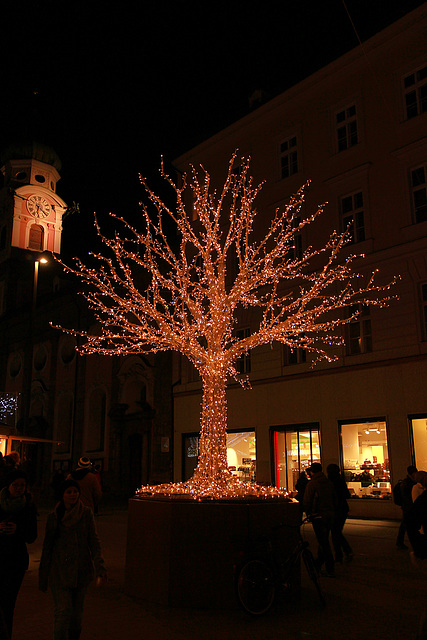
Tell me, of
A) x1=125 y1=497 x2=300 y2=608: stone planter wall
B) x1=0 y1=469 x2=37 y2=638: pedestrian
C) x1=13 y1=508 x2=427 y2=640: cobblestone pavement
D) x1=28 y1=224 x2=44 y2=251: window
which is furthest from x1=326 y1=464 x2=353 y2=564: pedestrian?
x1=28 y1=224 x2=44 y2=251: window

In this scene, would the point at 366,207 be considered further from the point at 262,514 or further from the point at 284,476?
the point at 262,514

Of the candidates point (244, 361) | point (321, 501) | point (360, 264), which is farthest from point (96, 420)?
point (321, 501)

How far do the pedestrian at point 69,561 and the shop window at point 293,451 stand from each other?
15.1 metres

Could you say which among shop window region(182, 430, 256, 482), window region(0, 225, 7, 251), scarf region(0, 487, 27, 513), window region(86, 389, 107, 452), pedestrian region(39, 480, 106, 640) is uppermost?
window region(0, 225, 7, 251)

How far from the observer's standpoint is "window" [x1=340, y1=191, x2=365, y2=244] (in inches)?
784

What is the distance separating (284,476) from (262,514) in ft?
45.4

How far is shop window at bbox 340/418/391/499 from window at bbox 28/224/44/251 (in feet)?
110

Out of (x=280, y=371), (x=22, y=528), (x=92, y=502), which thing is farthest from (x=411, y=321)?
(x=22, y=528)

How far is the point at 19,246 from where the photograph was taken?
44562mm

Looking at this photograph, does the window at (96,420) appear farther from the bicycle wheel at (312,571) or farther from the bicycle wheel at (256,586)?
the bicycle wheel at (256,586)

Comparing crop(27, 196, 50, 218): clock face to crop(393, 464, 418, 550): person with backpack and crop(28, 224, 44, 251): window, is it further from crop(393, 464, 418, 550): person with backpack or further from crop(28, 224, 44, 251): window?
crop(393, 464, 418, 550): person with backpack

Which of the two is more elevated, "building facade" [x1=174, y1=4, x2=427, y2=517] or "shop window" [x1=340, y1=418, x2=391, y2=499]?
"building facade" [x1=174, y1=4, x2=427, y2=517]

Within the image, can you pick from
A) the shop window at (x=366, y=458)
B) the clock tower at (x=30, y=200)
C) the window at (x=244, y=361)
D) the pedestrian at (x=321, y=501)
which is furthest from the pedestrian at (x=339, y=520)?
the clock tower at (x=30, y=200)

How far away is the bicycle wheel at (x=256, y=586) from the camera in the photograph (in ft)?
23.1
